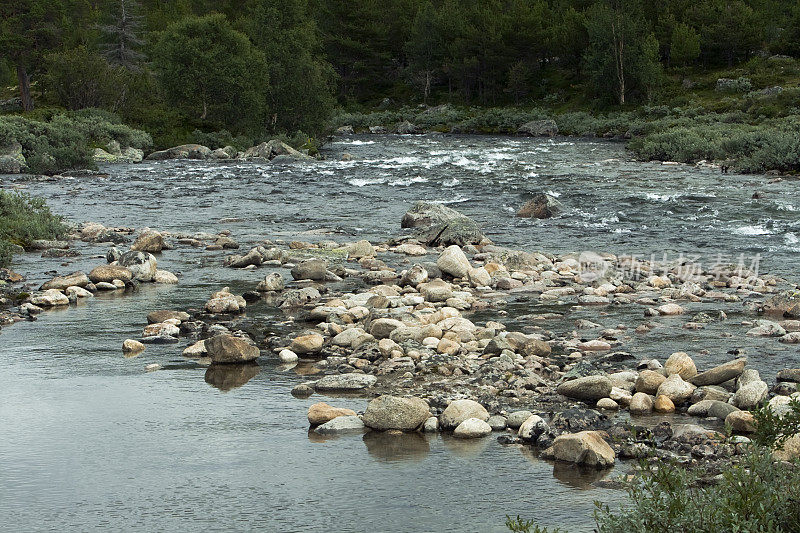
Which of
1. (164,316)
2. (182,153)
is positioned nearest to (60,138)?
(182,153)

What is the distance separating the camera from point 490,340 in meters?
11.1

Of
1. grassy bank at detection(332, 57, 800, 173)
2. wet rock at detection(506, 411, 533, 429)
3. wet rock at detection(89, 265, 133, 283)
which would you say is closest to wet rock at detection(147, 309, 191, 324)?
wet rock at detection(89, 265, 133, 283)

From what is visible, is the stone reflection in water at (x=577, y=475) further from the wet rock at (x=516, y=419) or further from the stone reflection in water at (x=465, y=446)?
the wet rock at (x=516, y=419)

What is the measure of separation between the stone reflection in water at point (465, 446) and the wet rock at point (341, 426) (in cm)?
92

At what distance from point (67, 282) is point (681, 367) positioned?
10984 mm

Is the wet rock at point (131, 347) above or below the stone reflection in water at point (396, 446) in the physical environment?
below

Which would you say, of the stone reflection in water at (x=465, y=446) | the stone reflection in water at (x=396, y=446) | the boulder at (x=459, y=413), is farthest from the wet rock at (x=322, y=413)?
the stone reflection in water at (x=465, y=446)

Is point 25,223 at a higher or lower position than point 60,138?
lower

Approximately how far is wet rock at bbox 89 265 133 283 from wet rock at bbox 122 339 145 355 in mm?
4548

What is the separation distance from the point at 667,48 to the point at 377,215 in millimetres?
65393

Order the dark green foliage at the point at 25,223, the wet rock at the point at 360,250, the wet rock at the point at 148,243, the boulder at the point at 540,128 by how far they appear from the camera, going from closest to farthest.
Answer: the wet rock at the point at 360,250 → the wet rock at the point at 148,243 → the dark green foliage at the point at 25,223 → the boulder at the point at 540,128

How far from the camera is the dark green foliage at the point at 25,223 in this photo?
19734 millimetres

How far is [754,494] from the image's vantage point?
182 inches

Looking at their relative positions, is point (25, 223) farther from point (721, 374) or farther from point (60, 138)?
point (60, 138)
